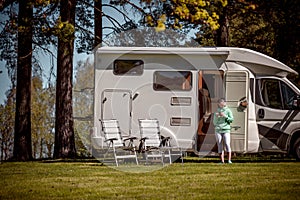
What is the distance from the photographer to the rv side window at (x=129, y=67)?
1523cm

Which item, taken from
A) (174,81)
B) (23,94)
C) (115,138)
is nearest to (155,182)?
(115,138)

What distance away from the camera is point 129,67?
50.1 ft

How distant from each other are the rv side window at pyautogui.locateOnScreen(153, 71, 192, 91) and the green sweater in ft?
3.35

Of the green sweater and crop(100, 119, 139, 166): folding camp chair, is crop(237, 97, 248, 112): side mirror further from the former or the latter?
crop(100, 119, 139, 166): folding camp chair

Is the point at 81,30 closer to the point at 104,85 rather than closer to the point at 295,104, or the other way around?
the point at 104,85

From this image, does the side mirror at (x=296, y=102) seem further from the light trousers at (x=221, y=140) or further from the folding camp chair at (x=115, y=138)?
the folding camp chair at (x=115, y=138)

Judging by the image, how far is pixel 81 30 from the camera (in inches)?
729

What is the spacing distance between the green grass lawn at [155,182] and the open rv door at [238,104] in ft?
3.04

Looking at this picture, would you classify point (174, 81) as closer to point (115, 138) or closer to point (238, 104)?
point (238, 104)

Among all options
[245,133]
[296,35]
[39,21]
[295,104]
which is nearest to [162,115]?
[245,133]

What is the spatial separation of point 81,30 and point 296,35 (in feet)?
22.4

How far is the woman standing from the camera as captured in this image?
14.5 m

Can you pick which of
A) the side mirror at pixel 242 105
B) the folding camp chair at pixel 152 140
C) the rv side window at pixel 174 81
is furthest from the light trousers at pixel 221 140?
the rv side window at pixel 174 81

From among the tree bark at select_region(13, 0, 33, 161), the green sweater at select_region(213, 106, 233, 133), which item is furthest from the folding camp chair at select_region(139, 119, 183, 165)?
the tree bark at select_region(13, 0, 33, 161)
